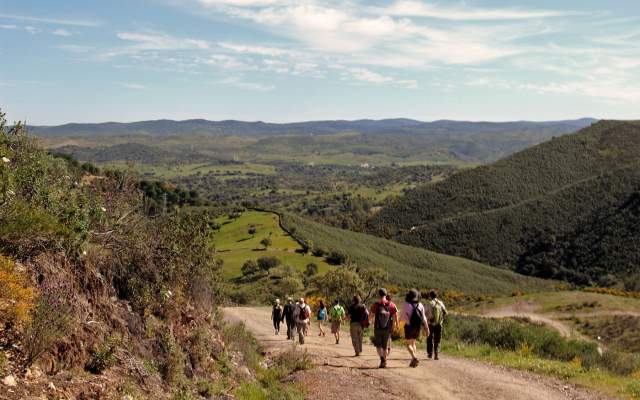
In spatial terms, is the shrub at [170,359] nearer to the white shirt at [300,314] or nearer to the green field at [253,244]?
the white shirt at [300,314]

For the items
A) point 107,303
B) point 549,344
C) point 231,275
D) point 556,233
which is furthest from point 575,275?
point 107,303

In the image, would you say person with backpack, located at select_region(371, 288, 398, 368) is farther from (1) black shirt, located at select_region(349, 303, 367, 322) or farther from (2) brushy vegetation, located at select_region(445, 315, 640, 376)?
(2) brushy vegetation, located at select_region(445, 315, 640, 376)

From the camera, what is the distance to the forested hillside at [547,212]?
82500mm

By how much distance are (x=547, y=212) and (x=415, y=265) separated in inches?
1359

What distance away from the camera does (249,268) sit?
5747 centimetres

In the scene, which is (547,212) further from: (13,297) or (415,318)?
(13,297)

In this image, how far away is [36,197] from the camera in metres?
8.70

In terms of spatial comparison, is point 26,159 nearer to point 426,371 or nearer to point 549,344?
point 426,371

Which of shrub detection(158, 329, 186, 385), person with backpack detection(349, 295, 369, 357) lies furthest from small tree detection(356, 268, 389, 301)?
shrub detection(158, 329, 186, 385)

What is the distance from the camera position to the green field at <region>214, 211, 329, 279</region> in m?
61.5

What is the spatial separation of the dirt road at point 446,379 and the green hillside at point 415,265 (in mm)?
53005

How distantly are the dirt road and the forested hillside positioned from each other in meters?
64.0

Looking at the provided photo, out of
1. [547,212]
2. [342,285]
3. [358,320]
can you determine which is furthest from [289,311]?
[547,212]

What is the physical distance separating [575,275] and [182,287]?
8034 cm
